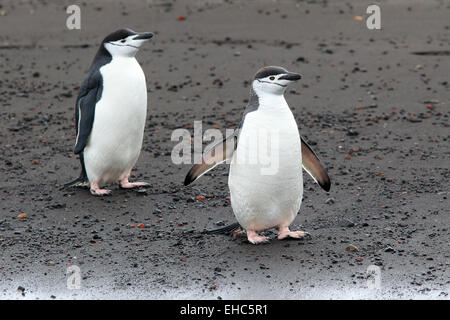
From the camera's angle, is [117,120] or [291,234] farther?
[117,120]

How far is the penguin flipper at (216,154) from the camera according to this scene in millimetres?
5055

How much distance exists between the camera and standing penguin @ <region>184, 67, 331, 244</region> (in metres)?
4.87

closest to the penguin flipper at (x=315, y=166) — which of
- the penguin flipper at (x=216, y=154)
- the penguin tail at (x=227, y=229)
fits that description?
the penguin flipper at (x=216, y=154)

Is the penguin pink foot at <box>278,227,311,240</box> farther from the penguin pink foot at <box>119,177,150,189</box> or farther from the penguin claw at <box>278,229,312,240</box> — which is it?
the penguin pink foot at <box>119,177,150,189</box>

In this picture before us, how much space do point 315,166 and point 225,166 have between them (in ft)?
6.15

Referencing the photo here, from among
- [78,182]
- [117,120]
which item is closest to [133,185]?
[78,182]

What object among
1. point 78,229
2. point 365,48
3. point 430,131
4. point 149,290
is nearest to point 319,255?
point 149,290

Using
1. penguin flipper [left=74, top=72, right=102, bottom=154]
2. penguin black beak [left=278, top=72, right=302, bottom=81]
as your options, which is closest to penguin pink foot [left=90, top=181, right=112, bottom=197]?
penguin flipper [left=74, top=72, right=102, bottom=154]

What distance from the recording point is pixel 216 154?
5078 mm

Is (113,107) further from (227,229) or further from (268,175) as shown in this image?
(268,175)

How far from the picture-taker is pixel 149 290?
4.53 metres

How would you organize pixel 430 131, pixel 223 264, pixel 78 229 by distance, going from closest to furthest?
pixel 223 264
pixel 78 229
pixel 430 131

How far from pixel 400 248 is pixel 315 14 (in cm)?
713
